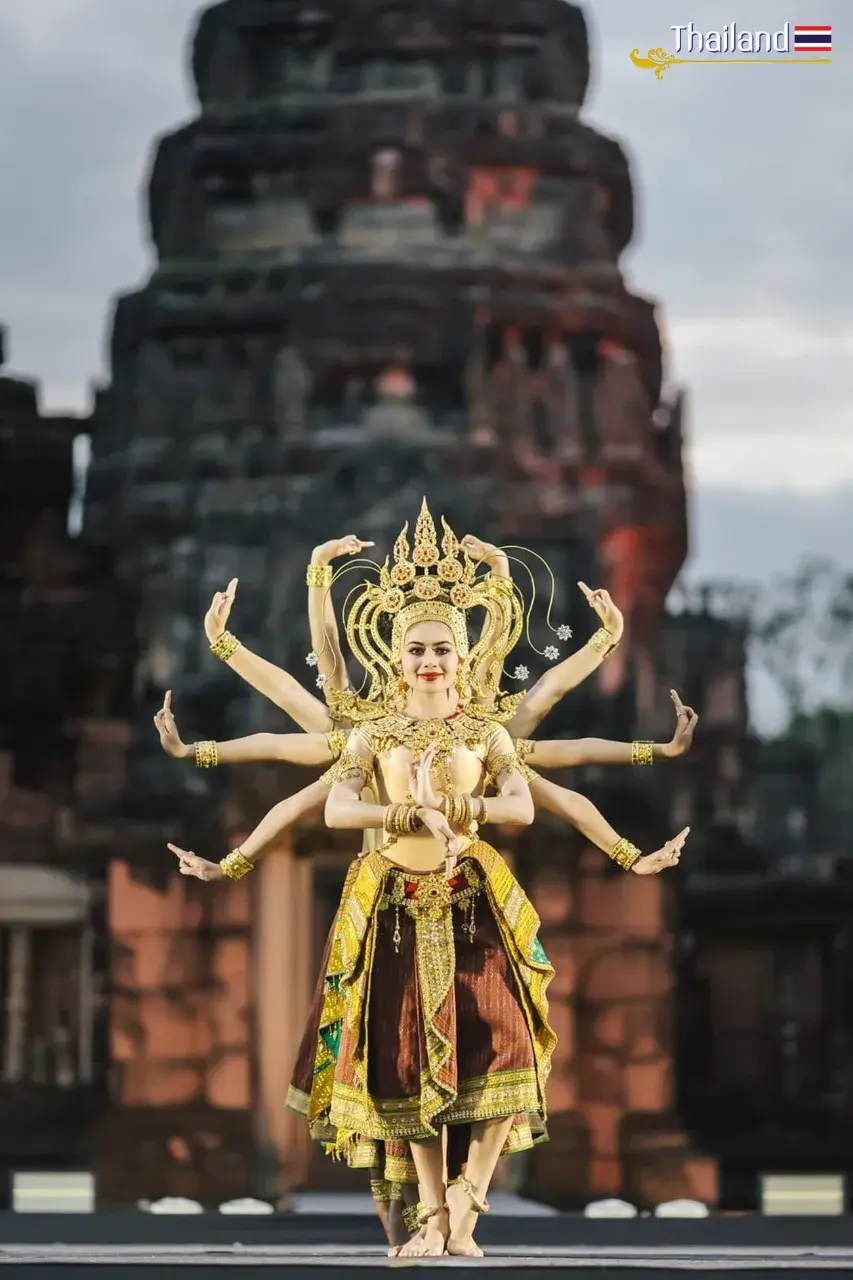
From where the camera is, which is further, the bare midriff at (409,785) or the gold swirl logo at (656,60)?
the gold swirl logo at (656,60)

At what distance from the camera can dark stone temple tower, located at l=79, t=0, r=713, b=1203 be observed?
337 inches

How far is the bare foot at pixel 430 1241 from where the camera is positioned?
532 cm

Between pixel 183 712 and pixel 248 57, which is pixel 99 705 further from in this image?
pixel 248 57

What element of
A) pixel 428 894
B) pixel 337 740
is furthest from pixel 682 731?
pixel 337 740

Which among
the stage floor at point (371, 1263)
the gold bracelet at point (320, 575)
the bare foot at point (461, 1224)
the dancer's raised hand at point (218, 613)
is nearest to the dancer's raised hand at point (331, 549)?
the gold bracelet at point (320, 575)

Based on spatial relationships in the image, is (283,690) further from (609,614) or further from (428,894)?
(609,614)

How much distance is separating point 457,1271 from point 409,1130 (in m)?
0.49

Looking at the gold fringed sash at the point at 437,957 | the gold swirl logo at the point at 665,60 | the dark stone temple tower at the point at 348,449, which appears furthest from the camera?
the dark stone temple tower at the point at 348,449

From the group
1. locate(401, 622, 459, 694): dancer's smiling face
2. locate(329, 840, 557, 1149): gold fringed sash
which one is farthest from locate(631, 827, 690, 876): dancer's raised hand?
locate(401, 622, 459, 694): dancer's smiling face

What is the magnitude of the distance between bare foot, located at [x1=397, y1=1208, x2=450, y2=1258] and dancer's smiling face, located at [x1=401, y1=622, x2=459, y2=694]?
1.33m

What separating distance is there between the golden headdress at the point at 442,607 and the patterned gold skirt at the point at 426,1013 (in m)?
0.52

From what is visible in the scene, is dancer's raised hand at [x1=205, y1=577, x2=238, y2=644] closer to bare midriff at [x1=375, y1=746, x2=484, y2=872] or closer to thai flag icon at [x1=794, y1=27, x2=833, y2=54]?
bare midriff at [x1=375, y1=746, x2=484, y2=872]

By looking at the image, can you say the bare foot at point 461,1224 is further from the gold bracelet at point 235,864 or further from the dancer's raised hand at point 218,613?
the dancer's raised hand at point 218,613

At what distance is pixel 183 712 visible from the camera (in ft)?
28.3
